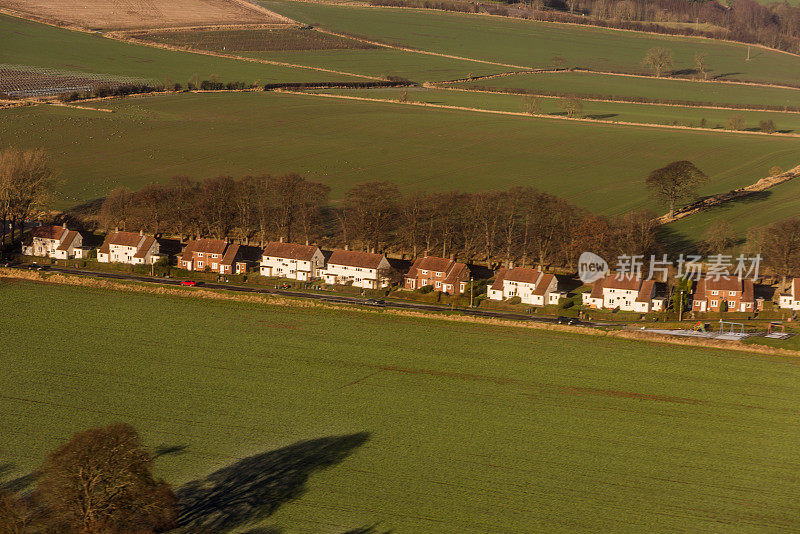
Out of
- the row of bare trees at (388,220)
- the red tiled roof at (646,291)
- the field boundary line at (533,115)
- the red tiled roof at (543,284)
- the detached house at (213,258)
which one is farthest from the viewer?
the field boundary line at (533,115)

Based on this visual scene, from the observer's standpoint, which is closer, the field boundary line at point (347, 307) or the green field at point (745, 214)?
the field boundary line at point (347, 307)

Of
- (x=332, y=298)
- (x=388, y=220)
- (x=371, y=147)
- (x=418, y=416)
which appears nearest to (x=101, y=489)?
(x=418, y=416)

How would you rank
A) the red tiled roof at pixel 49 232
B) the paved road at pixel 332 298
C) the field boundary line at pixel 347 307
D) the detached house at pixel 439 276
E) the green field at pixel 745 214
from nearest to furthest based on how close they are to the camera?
the field boundary line at pixel 347 307 < the paved road at pixel 332 298 < the detached house at pixel 439 276 < the red tiled roof at pixel 49 232 < the green field at pixel 745 214

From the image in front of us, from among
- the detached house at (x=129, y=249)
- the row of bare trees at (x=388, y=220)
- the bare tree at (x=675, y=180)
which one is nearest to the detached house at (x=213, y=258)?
the detached house at (x=129, y=249)

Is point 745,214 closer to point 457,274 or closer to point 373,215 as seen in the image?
point 457,274

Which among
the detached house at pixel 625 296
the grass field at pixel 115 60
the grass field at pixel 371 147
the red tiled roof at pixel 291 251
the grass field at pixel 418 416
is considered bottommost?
the grass field at pixel 418 416

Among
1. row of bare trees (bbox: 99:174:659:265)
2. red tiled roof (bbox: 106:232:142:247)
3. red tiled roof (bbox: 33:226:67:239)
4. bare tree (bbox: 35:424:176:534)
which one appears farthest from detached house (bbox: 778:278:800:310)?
red tiled roof (bbox: 33:226:67:239)

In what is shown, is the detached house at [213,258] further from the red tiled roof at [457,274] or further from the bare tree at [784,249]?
the bare tree at [784,249]
